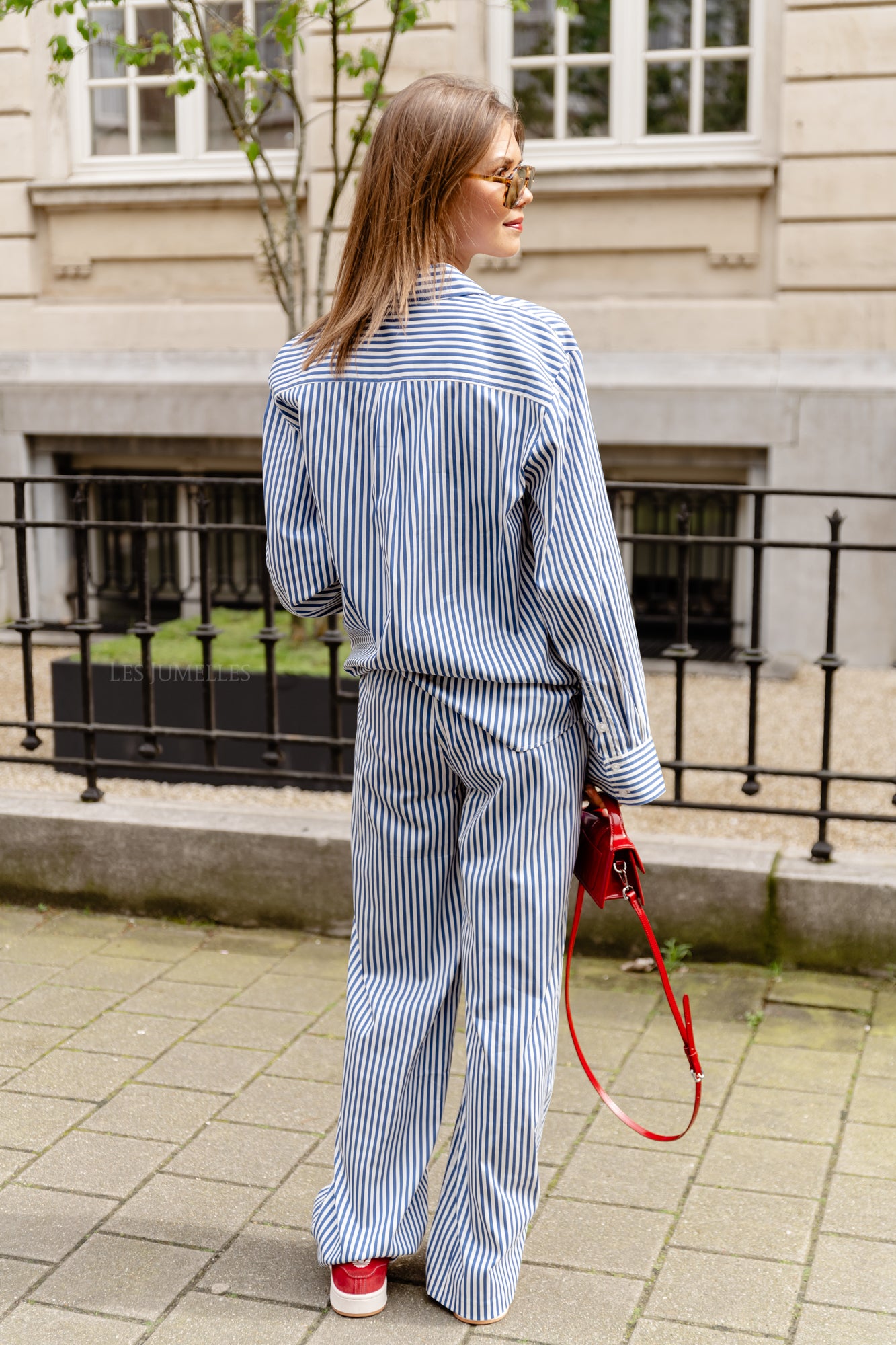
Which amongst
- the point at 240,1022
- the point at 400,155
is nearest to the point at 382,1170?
the point at 240,1022

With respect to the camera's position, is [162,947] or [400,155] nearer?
[400,155]

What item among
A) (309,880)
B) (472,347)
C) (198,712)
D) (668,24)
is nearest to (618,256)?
(668,24)

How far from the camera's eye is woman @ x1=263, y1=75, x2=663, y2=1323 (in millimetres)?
2215

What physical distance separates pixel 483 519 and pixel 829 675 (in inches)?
86.7

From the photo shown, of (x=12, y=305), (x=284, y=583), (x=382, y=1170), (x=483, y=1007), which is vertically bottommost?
(x=382, y=1170)

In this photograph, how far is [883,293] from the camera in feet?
28.7

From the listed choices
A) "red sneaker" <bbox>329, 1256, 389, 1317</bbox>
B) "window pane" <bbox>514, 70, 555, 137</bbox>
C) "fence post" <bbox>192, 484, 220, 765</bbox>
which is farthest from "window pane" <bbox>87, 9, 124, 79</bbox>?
"red sneaker" <bbox>329, 1256, 389, 1317</bbox>

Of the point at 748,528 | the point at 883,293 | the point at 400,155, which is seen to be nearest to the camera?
the point at 400,155

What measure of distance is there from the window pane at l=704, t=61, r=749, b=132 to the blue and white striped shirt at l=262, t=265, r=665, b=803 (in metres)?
7.74

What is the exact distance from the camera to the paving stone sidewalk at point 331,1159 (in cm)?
254

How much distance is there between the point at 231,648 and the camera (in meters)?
6.55

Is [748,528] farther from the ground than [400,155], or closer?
closer

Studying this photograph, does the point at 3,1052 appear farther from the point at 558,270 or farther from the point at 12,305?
the point at 12,305

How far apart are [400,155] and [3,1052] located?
241cm
